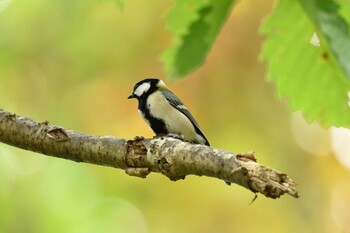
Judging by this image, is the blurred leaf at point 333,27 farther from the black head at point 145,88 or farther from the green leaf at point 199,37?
the black head at point 145,88

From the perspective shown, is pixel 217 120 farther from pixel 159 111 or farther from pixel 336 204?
pixel 159 111

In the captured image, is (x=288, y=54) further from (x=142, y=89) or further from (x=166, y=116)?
(x=142, y=89)

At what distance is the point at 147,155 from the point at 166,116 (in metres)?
1.47

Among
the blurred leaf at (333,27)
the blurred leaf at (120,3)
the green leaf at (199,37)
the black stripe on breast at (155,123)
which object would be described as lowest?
the blurred leaf at (333,27)

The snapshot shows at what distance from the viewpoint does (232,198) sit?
561cm

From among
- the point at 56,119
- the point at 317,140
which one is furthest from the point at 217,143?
the point at 56,119

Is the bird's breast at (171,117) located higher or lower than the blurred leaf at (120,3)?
higher

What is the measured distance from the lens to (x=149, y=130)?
5387 millimetres

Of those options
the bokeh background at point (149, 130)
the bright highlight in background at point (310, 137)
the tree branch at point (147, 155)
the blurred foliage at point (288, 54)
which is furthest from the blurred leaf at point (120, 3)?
the bright highlight in background at point (310, 137)

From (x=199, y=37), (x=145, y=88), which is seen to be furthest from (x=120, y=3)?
(x=145, y=88)

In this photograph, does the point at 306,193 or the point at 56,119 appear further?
the point at 306,193

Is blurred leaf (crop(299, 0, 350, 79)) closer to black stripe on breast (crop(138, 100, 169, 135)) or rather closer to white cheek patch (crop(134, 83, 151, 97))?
black stripe on breast (crop(138, 100, 169, 135))

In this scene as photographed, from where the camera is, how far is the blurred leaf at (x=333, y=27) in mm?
657

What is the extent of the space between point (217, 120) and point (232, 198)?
0.72 metres
